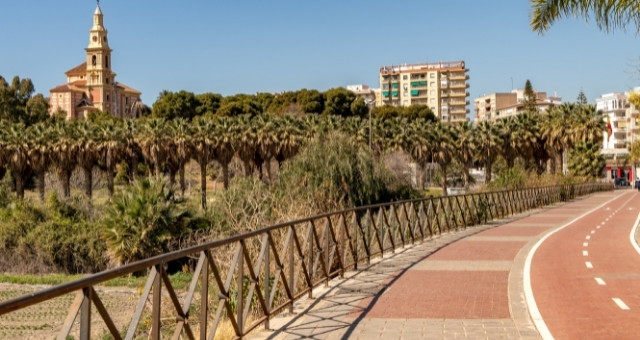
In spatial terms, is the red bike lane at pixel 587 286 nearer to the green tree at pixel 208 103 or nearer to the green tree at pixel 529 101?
the green tree at pixel 208 103

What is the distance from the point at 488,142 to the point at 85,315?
240 ft

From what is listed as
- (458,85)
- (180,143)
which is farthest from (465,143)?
(458,85)

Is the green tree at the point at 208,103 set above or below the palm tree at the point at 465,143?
above

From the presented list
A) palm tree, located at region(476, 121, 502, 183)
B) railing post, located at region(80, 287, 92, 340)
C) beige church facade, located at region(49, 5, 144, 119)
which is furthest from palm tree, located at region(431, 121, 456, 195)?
beige church facade, located at region(49, 5, 144, 119)

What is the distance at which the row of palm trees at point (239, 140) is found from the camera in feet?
226

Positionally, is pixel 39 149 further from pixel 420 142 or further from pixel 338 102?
pixel 338 102

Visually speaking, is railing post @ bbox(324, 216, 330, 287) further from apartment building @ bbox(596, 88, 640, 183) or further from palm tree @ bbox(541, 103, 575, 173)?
apartment building @ bbox(596, 88, 640, 183)

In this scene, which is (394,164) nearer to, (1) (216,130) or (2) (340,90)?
(1) (216,130)

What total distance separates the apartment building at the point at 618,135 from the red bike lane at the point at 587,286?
380 feet

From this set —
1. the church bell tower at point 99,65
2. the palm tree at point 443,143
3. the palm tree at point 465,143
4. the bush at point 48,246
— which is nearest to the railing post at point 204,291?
the bush at point 48,246

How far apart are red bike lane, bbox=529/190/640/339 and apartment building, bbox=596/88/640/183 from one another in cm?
11585

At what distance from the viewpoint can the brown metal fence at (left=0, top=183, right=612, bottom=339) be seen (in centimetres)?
586

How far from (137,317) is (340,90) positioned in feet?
345

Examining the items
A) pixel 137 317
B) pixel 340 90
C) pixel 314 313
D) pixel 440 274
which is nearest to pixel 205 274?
pixel 137 317
